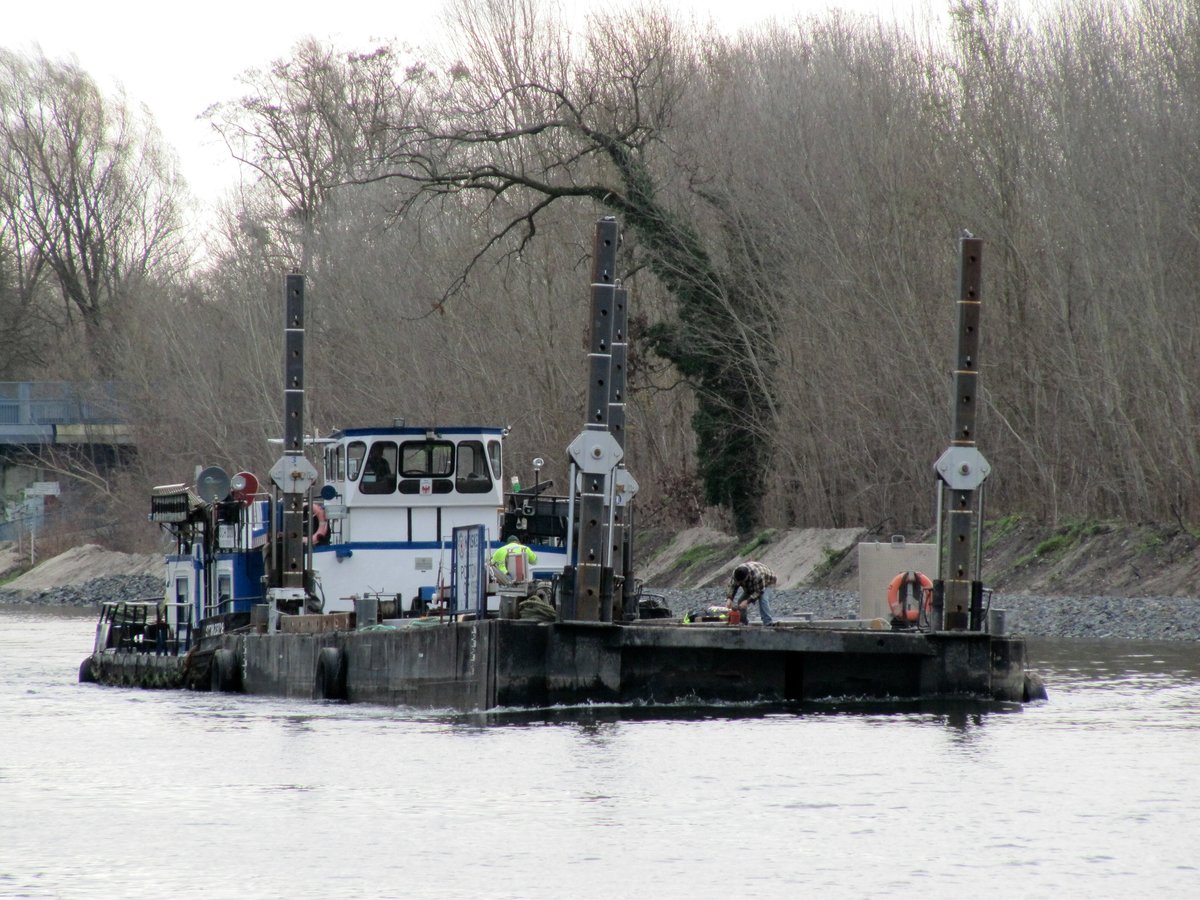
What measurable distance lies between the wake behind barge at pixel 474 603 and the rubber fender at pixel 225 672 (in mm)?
39

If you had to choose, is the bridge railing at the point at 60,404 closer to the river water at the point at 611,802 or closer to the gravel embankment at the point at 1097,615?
the gravel embankment at the point at 1097,615

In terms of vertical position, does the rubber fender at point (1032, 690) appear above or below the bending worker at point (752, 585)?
below

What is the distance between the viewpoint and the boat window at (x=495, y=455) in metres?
29.0

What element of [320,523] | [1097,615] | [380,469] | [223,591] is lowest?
[1097,615]

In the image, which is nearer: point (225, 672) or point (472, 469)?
point (225, 672)

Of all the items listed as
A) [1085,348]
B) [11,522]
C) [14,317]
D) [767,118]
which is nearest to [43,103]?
[14,317]

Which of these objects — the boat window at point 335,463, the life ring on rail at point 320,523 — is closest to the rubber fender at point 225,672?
the life ring on rail at point 320,523

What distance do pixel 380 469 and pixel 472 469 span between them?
51.6 inches

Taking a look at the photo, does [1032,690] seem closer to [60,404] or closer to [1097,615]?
[1097,615]

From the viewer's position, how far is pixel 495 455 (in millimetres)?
29156

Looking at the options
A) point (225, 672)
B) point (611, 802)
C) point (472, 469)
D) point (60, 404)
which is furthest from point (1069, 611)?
point (60, 404)

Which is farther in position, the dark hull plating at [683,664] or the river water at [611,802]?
the dark hull plating at [683,664]

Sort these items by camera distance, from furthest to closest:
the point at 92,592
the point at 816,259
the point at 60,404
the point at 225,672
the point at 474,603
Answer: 1. the point at 60,404
2. the point at 92,592
3. the point at 816,259
4. the point at 225,672
5. the point at 474,603

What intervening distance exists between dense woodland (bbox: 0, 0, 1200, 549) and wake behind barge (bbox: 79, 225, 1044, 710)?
35.6 ft
